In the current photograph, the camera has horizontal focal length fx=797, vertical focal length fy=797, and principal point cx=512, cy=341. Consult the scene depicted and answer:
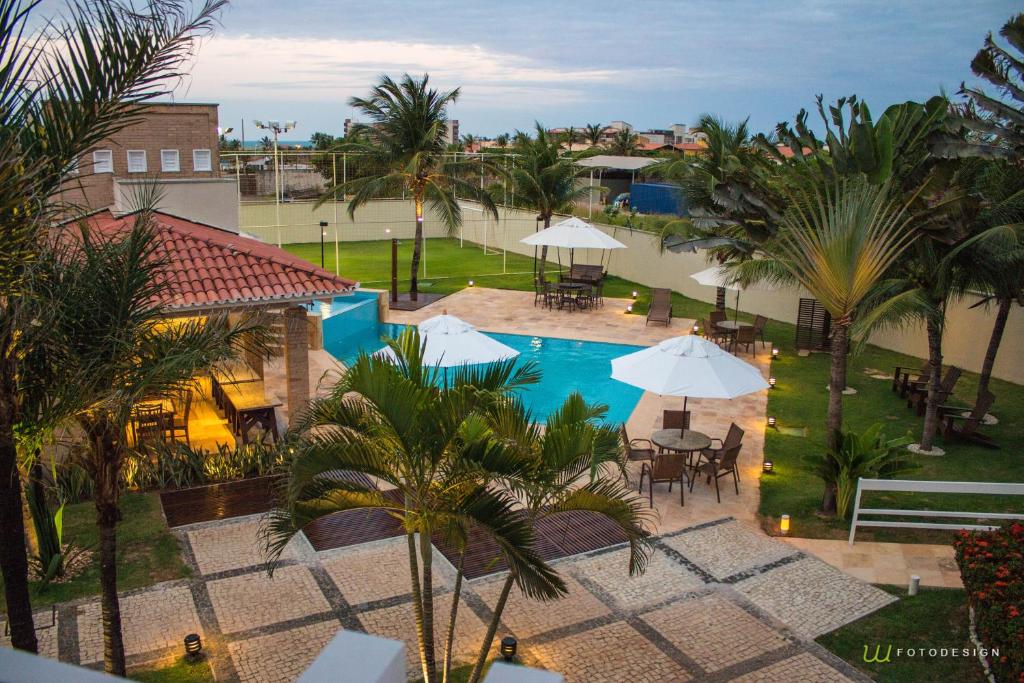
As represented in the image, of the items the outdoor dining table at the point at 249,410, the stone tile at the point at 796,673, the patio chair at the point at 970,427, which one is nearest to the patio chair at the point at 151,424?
the outdoor dining table at the point at 249,410

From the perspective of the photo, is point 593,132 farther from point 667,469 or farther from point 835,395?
point 835,395

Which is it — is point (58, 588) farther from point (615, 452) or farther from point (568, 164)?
point (568, 164)

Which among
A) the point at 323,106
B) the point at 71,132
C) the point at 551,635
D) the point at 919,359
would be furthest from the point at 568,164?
the point at 323,106

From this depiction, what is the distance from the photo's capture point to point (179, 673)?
7.38m

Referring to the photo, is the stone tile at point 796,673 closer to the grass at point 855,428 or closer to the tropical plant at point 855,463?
the grass at point 855,428

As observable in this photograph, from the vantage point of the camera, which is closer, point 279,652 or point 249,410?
point 279,652

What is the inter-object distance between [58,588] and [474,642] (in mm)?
4711

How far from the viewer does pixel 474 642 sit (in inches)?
318

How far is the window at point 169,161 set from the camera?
17.2m

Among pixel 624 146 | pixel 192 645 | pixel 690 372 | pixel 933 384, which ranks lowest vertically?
pixel 192 645

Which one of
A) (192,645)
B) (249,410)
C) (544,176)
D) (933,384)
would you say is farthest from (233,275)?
(544,176)

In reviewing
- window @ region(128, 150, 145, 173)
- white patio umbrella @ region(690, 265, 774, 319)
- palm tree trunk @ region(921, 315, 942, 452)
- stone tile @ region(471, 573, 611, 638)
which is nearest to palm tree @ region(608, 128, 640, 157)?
white patio umbrella @ region(690, 265, 774, 319)

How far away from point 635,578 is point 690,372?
141 inches

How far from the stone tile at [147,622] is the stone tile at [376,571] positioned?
5.28ft
